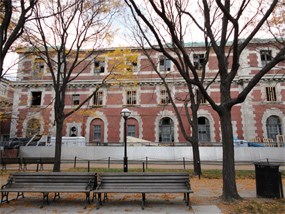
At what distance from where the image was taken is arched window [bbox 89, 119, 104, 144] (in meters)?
28.3

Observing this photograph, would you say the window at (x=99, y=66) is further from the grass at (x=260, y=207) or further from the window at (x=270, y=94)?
the grass at (x=260, y=207)

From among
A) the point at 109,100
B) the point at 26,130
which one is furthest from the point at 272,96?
the point at 26,130

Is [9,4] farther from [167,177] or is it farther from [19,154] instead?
[19,154]

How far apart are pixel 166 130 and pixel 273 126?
40.5 ft

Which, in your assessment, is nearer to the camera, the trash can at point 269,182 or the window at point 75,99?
the trash can at point 269,182

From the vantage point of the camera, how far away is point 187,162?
21.1m

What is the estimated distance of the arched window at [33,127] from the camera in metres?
28.2

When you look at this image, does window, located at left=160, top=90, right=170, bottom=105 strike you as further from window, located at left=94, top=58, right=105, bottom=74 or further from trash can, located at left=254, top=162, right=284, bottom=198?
trash can, located at left=254, top=162, right=284, bottom=198

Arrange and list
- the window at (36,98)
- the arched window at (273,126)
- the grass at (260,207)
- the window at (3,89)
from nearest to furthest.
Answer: the grass at (260,207)
the arched window at (273,126)
the window at (36,98)
the window at (3,89)

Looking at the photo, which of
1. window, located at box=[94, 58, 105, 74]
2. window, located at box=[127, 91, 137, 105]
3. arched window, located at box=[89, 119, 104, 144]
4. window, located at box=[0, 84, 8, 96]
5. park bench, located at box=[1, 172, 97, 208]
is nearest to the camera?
park bench, located at box=[1, 172, 97, 208]

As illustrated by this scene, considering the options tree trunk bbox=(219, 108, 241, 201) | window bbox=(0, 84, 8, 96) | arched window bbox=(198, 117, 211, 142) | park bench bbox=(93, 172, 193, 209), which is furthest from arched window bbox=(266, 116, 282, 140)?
window bbox=(0, 84, 8, 96)

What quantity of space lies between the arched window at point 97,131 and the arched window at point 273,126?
64.0ft

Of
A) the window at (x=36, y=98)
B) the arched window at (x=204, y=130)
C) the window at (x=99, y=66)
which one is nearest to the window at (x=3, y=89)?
the window at (x=36, y=98)

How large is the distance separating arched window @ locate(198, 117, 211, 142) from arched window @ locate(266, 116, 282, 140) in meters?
6.72
